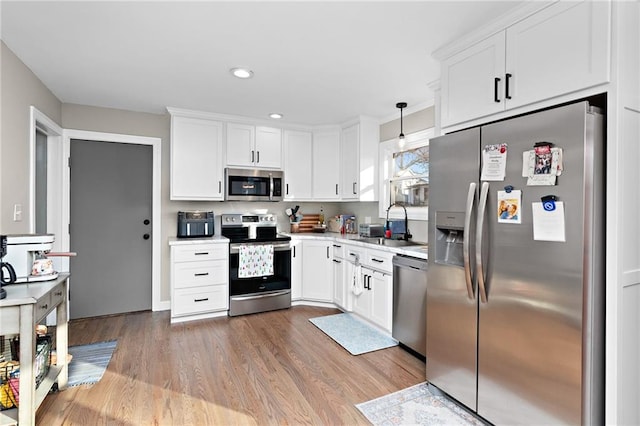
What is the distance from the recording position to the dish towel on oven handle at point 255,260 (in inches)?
157

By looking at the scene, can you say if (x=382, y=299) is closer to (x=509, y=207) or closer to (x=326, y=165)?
(x=509, y=207)

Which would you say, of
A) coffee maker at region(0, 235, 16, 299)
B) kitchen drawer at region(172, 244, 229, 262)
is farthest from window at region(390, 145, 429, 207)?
coffee maker at region(0, 235, 16, 299)

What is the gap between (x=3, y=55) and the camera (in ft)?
7.80

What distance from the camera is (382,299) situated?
3293 millimetres

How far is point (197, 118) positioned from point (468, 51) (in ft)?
9.89

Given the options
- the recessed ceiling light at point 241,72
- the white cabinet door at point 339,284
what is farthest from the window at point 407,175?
the recessed ceiling light at point 241,72

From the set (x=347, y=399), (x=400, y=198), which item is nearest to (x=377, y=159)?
(x=400, y=198)

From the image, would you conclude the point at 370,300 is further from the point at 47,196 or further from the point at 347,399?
the point at 47,196

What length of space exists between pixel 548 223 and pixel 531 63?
2.86 ft

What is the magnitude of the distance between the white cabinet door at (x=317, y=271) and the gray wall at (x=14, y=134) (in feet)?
9.07

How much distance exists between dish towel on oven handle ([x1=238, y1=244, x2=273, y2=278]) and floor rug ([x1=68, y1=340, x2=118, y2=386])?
1418 mm

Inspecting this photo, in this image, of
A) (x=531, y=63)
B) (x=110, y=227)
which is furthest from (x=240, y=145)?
(x=531, y=63)

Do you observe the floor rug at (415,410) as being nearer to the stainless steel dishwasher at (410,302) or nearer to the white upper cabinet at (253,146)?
the stainless steel dishwasher at (410,302)

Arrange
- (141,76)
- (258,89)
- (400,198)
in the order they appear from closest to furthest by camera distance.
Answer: (141,76) → (258,89) → (400,198)
